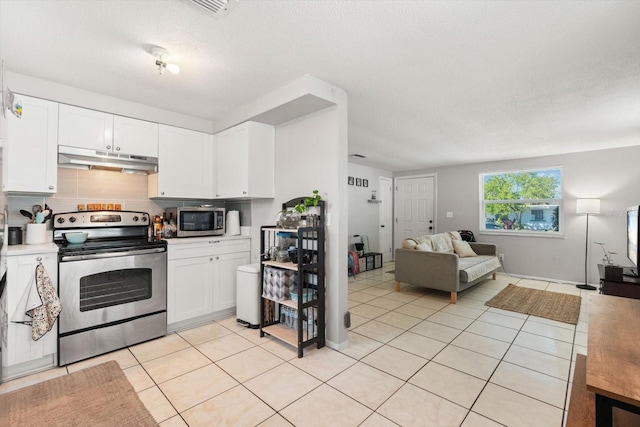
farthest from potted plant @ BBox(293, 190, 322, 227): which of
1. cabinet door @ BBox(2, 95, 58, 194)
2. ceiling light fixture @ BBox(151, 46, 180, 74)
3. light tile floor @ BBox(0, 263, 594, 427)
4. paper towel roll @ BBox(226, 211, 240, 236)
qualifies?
cabinet door @ BBox(2, 95, 58, 194)

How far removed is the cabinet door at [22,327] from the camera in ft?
6.82

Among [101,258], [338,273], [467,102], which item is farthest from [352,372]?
[467,102]

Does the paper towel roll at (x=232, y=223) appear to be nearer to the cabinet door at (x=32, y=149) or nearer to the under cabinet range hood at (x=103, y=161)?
the under cabinet range hood at (x=103, y=161)

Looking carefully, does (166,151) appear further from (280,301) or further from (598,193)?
(598,193)

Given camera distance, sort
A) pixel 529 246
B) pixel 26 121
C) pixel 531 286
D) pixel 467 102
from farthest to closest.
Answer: pixel 529 246 → pixel 531 286 → pixel 467 102 → pixel 26 121

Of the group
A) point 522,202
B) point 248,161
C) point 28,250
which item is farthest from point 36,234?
point 522,202

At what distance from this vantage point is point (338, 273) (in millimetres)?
2602

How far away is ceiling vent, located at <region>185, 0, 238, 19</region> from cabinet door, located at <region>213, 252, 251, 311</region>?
2.33m

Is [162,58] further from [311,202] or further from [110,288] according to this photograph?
[110,288]

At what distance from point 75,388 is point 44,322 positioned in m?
1.19

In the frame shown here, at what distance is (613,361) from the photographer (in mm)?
962

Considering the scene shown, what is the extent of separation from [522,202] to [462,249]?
1695 mm

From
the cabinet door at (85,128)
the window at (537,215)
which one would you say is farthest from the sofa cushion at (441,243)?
the cabinet door at (85,128)

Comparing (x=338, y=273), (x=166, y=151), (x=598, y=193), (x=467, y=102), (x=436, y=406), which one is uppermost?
(x=467, y=102)
